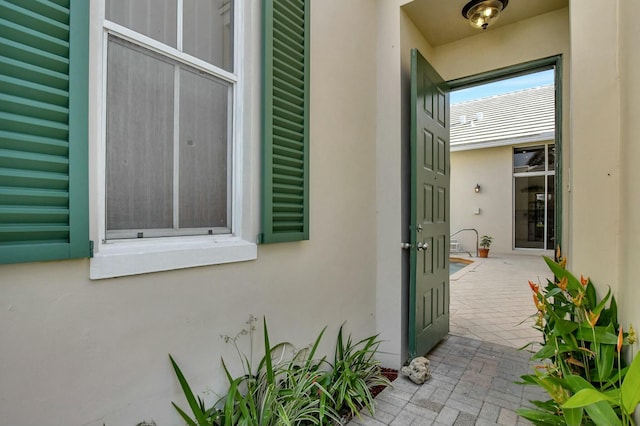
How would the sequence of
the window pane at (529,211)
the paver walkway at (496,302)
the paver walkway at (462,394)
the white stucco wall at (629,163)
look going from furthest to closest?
the window pane at (529,211)
the paver walkway at (496,302)
the paver walkway at (462,394)
the white stucco wall at (629,163)

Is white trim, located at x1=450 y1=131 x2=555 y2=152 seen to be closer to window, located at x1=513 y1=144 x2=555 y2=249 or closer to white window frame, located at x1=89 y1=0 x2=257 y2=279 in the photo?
window, located at x1=513 y1=144 x2=555 y2=249

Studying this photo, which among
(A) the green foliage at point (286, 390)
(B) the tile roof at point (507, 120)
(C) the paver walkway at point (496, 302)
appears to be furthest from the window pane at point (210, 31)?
(B) the tile roof at point (507, 120)

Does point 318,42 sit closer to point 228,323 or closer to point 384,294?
point 228,323

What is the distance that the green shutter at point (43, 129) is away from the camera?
0.96 m

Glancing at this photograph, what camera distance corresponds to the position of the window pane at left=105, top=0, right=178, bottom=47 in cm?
129

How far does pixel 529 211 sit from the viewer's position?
910 centimetres

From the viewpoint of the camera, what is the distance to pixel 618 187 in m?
1.71

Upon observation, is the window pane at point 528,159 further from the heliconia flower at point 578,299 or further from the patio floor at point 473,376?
the heliconia flower at point 578,299

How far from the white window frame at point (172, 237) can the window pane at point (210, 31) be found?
1.3 inches

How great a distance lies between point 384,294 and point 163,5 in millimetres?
2477

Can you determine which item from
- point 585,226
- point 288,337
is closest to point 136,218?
point 288,337

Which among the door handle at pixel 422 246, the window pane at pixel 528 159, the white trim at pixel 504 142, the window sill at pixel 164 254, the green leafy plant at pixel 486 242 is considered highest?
the white trim at pixel 504 142

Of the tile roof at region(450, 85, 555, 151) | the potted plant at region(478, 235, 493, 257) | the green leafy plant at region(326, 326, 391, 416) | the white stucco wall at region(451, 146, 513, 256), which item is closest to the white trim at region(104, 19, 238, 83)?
the green leafy plant at region(326, 326, 391, 416)

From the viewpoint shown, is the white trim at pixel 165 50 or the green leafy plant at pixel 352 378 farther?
the green leafy plant at pixel 352 378
